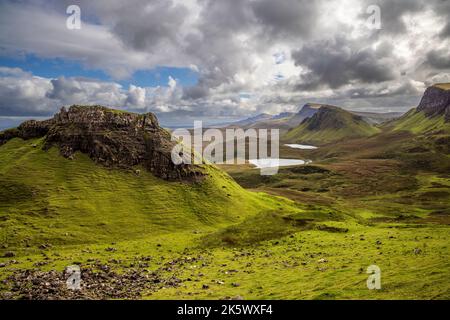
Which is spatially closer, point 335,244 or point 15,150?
point 335,244

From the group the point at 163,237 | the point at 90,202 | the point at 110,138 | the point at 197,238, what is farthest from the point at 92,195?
the point at 197,238

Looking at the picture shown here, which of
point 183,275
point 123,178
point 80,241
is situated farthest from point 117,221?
point 183,275

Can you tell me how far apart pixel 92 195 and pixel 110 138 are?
1811 centimetres

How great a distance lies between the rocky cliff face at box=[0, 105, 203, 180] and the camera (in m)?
87.1

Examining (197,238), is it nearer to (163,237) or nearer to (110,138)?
(163,237)

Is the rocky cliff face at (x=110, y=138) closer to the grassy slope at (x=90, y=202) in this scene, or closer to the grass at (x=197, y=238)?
the grassy slope at (x=90, y=202)

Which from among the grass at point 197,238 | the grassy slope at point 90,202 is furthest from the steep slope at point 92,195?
the grass at point 197,238

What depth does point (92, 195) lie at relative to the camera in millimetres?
76500

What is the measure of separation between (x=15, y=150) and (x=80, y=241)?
1664 inches

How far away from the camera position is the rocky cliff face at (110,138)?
87125 mm

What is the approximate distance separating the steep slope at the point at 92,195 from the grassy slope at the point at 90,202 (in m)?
0.15

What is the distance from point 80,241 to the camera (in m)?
62.1

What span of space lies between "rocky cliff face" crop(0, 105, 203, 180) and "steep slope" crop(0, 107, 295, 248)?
295 mm
